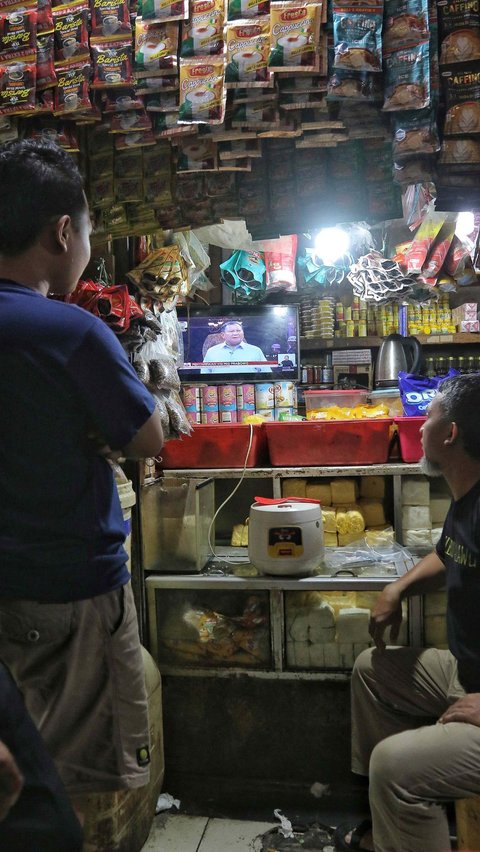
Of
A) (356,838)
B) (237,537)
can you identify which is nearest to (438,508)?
(237,537)

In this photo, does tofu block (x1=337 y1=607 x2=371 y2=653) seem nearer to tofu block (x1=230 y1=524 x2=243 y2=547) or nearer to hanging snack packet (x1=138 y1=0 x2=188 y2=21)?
tofu block (x1=230 y1=524 x2=243 y2=547)

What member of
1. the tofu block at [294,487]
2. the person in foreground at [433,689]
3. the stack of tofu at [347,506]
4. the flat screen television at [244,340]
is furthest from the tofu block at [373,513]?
the flat screen television at [244,340]

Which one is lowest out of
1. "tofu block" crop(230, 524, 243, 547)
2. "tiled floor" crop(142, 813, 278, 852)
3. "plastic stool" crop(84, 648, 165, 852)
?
"tiled floor" crop(142, 813, 278, 852)

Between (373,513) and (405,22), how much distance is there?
6.37 ft

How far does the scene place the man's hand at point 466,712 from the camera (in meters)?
1.64

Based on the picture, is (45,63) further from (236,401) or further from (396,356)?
(396,356)

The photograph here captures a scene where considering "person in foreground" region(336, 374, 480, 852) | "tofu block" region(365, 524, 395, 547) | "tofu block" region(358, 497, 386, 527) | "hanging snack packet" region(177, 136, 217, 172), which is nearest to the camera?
"person in foreground" region(336, 374, 480, 852)

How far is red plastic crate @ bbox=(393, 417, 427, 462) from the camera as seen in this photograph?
2.66 metres

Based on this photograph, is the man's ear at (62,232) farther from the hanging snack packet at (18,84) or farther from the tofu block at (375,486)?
the tofu block at (375,486)

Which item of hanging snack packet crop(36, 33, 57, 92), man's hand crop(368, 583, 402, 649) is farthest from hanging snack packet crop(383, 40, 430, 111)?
man's hand crop(368, 583, 402, 649)

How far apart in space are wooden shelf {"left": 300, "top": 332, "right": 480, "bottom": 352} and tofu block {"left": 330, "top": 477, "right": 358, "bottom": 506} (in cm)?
287

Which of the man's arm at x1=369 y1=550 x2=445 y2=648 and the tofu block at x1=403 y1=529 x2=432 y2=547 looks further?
the tofu block at x1=403 y1=529 x2=432 y2=547

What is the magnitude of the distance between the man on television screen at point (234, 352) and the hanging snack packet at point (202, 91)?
319 cm

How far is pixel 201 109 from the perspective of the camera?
1.94 meters
